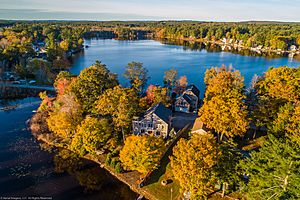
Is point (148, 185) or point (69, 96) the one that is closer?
point (148, 185)

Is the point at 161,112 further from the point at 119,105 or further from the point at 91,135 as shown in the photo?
the point at 91,135

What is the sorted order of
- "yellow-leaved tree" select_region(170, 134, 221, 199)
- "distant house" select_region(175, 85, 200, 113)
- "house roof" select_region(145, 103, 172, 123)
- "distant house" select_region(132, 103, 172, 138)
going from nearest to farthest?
"yellow-leaved tree" select_region(170, 134, 221, 199) → "distant house" select_region(132, 103, 172, 138) → "house roof" select_region(145, 103, 172, 123) → "distant house" select_region(175, 85, 200, 113)

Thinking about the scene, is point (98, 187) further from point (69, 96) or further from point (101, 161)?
point (69, 96)

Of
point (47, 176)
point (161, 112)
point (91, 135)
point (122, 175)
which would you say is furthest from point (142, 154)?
point (47, 176)

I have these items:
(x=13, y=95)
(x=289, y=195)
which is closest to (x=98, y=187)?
(x=289, y=195)

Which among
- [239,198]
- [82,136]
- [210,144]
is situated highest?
[210,144]

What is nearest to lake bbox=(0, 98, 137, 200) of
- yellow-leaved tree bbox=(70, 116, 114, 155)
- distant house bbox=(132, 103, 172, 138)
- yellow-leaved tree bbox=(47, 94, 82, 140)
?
yellow-leaved tree bbox=(70, 116, 114, 155)

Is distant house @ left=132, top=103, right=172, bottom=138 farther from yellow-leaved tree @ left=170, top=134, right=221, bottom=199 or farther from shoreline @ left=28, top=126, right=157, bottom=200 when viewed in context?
yellow-leaved tree @ left=170, top=134, right=221, bottom=199
